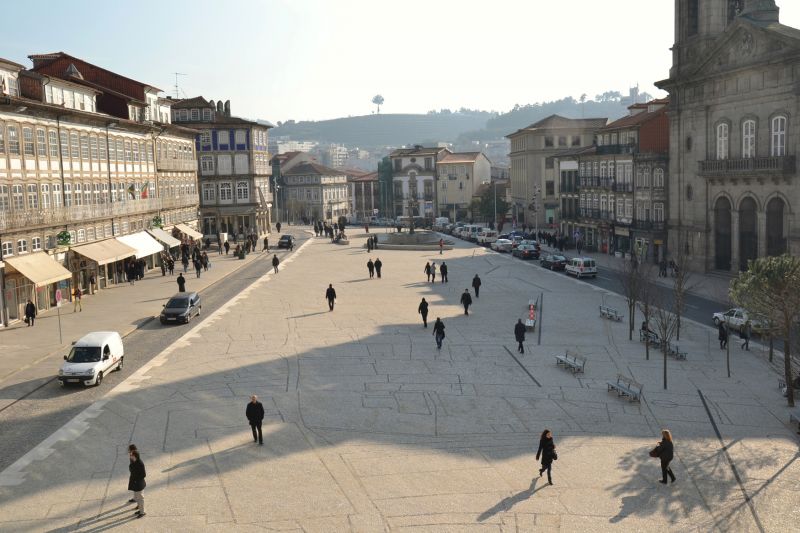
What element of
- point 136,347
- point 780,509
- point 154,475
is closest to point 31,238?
point 136,347

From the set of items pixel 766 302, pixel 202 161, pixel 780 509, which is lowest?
pixel 780 509

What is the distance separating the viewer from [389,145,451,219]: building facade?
14388 cm

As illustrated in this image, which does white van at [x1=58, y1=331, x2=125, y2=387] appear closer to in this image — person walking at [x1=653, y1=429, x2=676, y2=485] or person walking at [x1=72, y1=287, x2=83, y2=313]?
person walking at [x1=72, y1=287, x2=83, y2=313]

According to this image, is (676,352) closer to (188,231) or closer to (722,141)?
(722,141)

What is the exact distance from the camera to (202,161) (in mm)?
89688

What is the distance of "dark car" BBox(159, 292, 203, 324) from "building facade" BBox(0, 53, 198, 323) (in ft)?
15.6

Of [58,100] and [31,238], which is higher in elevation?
[58,100]

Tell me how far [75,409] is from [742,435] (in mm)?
18830

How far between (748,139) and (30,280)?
42.0 metres

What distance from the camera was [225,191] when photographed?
9094 cm

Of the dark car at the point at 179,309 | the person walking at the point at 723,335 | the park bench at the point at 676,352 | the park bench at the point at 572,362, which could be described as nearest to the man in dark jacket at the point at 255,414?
the park bench at the point at 572,362

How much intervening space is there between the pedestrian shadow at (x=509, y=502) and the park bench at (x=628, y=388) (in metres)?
7.39

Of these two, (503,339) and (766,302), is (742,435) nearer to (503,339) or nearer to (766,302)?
(766,302)

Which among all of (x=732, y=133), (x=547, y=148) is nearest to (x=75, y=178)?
(x=732, y=133)
